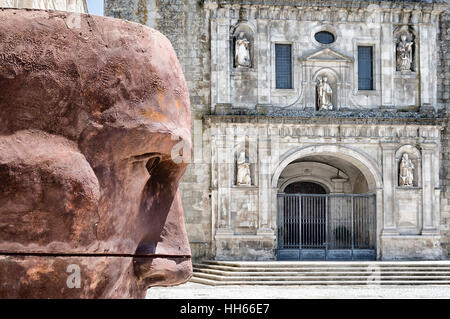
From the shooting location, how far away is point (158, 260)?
2.86 meters

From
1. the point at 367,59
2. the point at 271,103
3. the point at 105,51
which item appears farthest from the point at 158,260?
the point at 367,59

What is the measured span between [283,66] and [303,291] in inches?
290

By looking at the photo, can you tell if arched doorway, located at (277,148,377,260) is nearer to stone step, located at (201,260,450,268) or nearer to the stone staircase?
stone step, located at (201,260,450,268)

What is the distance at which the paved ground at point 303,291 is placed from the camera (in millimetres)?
13790

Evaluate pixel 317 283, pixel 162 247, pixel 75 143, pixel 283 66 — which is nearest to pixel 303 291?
pixel 317 283

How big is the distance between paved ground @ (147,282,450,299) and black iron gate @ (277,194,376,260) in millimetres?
3200

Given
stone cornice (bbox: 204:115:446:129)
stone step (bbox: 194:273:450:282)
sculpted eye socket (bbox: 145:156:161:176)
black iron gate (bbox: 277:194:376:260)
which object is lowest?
stone step (bbox: 194:273:450:282)

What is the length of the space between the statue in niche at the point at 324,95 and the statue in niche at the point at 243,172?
2.72 m

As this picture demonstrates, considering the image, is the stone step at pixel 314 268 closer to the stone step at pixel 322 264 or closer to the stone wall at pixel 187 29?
the stone step at pixel 322 264

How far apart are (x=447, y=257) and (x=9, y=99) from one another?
1914 cm

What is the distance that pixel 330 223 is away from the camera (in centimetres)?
2042

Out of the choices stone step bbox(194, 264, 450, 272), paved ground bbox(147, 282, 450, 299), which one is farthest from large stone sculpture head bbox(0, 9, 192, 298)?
stone step bbox(194, 264, 450, 272)

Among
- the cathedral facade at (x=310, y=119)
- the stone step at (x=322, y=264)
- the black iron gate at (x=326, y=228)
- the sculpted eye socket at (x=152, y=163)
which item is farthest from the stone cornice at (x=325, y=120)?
the sculpted eye socket at (x=152, y=163)

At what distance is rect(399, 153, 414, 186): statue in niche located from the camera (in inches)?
774
